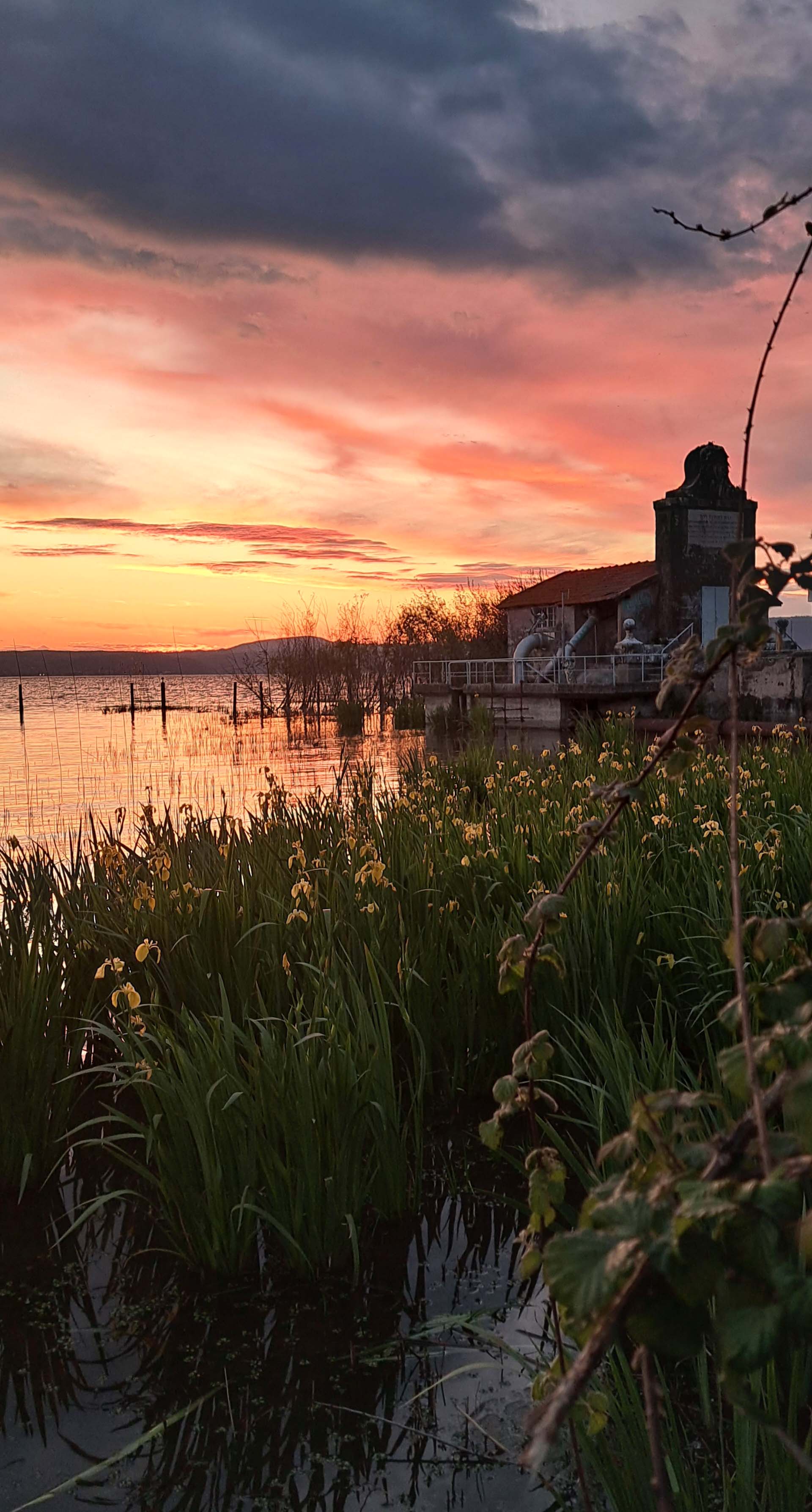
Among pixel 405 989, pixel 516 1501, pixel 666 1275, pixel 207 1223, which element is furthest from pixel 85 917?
pixel 666 1275

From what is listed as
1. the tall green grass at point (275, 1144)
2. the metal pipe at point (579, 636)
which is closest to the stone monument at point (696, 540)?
the metal pipe at point (579, 636)

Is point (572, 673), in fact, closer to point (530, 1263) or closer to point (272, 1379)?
point (272, 1379)

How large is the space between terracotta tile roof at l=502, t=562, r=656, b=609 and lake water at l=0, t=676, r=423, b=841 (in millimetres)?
7285

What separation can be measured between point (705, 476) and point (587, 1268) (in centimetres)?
3004

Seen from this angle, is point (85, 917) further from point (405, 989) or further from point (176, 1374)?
point (176, 1374)

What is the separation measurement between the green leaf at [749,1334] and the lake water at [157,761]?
6640mm

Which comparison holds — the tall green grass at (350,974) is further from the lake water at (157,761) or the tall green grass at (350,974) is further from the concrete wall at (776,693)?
the concrete wall at (776,693)

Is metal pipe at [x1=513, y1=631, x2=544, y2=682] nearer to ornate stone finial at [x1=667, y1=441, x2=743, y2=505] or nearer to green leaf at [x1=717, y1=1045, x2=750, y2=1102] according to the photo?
ornate stone finial at [x1=667, y1=441, x2=743, y2=505]

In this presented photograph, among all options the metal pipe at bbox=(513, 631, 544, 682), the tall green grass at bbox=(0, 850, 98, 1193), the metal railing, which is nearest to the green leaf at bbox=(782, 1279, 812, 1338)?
the tall green grass at bbox=(0, 850, 98, 1193)

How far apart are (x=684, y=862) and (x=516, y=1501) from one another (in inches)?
158

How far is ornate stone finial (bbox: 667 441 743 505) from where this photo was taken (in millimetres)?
28438

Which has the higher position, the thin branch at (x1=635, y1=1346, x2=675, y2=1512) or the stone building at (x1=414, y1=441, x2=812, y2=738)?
the stone building at (x1=414, y1=441, x2=812, y2=738)

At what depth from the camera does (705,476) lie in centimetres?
2866

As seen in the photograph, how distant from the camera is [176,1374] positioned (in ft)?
9.77
